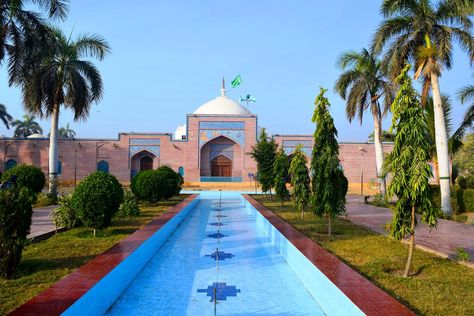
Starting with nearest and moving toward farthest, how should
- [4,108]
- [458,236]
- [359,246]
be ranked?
[359,246] → [458,236] → [4,108]

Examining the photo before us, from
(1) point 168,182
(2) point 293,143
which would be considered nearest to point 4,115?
(2) point 293,143

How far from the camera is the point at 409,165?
17.3ft

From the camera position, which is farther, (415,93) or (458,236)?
(458,236)

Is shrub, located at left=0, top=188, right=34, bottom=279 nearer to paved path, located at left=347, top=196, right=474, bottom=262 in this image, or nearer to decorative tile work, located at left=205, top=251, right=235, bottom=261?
decorative tile work, located at left=205, top=251, right=235, bottom=261

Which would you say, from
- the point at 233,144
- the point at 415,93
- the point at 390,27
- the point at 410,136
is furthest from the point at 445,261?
the point at 233,144

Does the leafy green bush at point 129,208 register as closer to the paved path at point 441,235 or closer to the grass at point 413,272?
the grass at point 413,272

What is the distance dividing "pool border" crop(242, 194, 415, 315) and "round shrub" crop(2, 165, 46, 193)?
1034 cm

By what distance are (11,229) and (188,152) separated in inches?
1121

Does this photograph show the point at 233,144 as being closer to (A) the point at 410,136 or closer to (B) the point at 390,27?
(B) the point at 390,27

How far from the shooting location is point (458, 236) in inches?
339

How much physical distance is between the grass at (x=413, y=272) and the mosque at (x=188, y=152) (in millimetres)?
24124

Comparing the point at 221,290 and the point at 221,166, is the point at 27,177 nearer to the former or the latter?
the point at 221,290

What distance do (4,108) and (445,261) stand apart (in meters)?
43.4

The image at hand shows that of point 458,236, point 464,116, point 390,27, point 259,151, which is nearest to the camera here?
point 458,236
